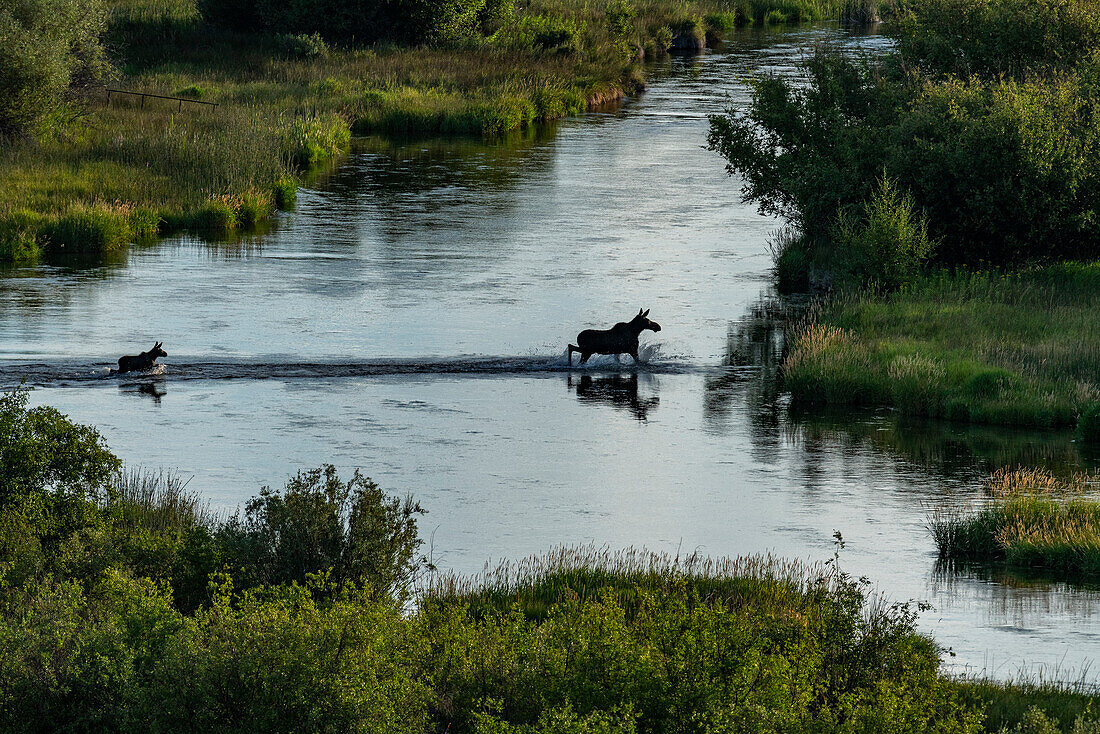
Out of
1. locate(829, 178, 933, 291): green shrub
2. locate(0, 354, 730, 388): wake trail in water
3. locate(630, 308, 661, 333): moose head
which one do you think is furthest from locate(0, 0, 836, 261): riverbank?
locate(829, 178, 933, 291): green shrub

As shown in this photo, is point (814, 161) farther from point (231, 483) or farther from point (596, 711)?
point (596, 711)

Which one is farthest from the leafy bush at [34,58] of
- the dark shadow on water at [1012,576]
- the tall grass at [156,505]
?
the dark shadow on water at [1012,576]

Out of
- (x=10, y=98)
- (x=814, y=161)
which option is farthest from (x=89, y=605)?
(x=10, y=98)

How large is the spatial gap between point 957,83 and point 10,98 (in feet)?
91.4

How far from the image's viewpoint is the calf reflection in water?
24.7 meters

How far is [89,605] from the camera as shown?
11273 mm

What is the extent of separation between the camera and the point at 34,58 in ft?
129

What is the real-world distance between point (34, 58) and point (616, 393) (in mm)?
24195

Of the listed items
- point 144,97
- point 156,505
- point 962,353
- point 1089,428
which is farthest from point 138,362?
point 144,97

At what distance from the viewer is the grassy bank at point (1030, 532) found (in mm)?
16594

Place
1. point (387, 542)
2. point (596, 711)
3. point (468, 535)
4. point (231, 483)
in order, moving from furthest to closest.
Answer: point (231, 483) < point (468, 535) < point (387, 542) < point (596, 711)

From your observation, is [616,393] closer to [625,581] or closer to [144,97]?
[625,581]

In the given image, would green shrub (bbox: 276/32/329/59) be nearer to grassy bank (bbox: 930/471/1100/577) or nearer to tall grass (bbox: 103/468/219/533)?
tall grass (bbox: 103/468/219/533)

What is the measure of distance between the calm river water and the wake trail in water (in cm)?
6
